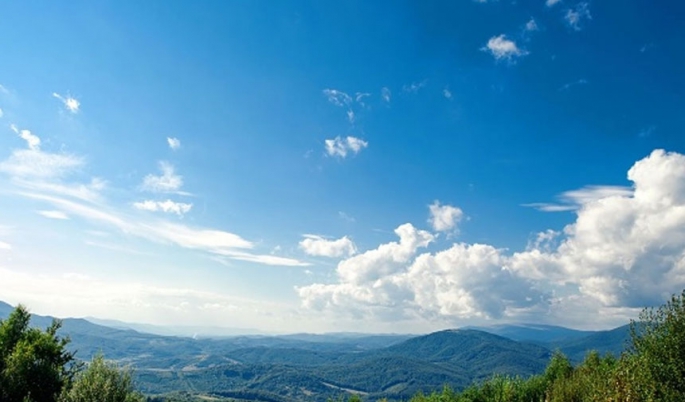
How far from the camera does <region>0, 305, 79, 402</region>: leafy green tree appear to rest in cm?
4147

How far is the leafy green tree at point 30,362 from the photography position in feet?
136

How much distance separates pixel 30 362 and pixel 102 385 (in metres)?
14.9

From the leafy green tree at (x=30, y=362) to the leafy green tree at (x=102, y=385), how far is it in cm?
382

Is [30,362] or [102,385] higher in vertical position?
[30,362]

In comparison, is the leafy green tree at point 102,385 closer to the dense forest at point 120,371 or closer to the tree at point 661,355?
the dense forest at point 120,371

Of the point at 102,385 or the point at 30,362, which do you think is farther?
the point at 30,362

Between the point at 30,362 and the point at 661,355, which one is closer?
the point at 661,355

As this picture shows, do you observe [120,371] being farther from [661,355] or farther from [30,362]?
[661,355]

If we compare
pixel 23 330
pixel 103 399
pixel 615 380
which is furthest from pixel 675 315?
pixel 23 330

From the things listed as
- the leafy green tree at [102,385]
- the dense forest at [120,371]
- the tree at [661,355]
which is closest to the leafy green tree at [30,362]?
the dense forest at [120,371]

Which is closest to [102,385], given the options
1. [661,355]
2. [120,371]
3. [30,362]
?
[120,371]

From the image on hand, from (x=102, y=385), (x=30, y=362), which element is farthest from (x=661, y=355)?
(x=30, y=362)

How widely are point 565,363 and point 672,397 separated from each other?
78.3m

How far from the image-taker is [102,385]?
35438mm
